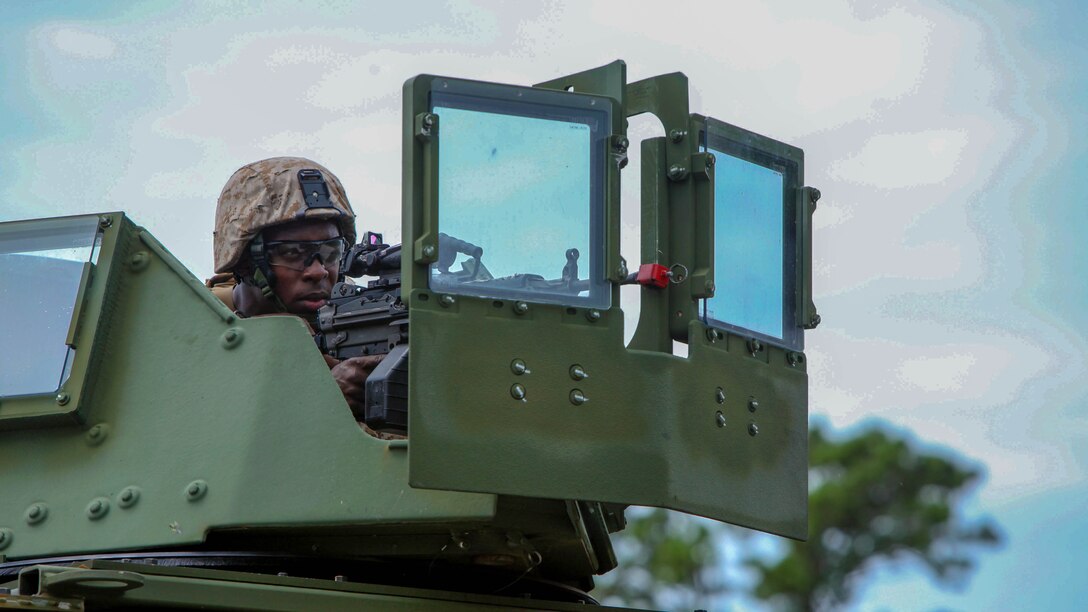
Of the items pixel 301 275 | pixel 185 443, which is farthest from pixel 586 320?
pixel 301 275

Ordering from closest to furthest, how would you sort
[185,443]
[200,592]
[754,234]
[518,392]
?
[200,592] < [518,392] < [185,443] < [754,234]

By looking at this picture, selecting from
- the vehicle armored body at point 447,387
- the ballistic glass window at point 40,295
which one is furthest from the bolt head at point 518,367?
the ballistic glass window at point 40,295

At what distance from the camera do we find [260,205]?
782 centimetres

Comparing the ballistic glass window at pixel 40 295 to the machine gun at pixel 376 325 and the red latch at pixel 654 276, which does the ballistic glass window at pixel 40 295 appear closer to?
the machine gun at pixel 376 325

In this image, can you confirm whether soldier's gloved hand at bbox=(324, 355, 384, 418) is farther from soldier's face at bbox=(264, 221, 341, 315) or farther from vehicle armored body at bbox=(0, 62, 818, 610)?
soldier's face at bbox=(264, 221, 341, 315)

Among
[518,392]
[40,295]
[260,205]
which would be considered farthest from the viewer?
[260,205]

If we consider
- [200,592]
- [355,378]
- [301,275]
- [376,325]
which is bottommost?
[200,592]

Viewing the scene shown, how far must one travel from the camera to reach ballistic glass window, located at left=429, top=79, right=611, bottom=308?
20.5 ft

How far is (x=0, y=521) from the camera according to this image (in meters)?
6.71

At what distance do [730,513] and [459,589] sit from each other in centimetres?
97

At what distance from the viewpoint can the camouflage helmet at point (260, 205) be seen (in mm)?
7809

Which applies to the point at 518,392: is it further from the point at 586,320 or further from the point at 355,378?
the point at 355,378

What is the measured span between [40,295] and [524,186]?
184cm

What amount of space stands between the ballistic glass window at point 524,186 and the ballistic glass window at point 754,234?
0.68 m
